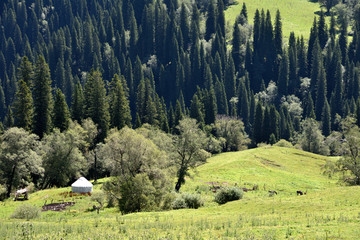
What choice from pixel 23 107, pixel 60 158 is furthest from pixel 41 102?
pixel 60 158

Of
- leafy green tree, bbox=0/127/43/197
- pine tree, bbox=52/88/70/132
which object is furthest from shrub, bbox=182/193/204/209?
pine tree, bbox=52/88/70/132

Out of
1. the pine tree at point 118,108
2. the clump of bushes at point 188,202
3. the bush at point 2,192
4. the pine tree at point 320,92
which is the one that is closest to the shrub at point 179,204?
the clump of bushes at point 188,202

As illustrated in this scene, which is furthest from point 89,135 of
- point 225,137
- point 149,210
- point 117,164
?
point 225,137

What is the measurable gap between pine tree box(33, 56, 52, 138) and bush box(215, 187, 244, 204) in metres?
50.3

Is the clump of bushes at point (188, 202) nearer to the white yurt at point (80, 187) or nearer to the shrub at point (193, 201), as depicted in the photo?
the shrub at point (193, 201)

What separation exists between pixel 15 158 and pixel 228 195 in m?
35.0

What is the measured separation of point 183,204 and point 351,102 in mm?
150680

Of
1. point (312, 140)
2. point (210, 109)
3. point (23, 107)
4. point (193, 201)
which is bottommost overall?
point (312, 140)

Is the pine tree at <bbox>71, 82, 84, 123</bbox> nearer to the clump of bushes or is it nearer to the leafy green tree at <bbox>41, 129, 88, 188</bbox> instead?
the leafy green tree at <bbox>41, 129, 88, 188</bbox>

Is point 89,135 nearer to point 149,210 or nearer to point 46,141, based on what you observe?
point 46,141

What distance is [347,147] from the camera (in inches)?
2788

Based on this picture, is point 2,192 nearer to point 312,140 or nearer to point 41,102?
point 41,102

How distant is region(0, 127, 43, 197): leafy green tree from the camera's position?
6744 centimetres

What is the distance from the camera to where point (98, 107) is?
10319cm
